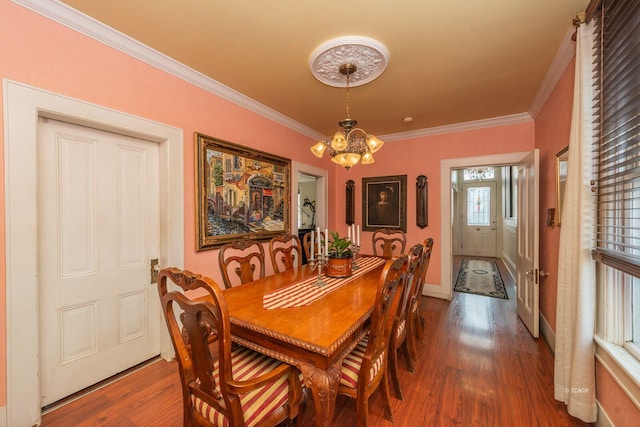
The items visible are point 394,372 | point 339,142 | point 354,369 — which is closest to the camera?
point 354,369

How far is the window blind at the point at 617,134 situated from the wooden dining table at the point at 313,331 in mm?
1304

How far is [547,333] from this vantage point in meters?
2.53

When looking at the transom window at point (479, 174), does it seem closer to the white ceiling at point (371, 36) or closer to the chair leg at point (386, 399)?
the white ceiling at point (371, 36)

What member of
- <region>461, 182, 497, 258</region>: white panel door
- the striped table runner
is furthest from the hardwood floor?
<region>461, 182, 497, 258</region>: white panel door

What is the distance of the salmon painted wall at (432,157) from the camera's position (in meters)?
3.45

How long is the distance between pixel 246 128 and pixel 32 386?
2583 millimetres

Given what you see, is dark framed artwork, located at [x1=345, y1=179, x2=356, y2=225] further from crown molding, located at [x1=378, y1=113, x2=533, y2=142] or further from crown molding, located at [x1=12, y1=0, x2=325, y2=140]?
crown molding, located at [x1=12, y1=0, x2=325, y2=140]

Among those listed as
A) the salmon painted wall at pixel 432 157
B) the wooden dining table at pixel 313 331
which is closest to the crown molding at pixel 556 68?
the salmon painted wall at pixel 432 157

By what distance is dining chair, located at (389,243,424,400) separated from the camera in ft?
5.49

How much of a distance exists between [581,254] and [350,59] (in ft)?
6.68

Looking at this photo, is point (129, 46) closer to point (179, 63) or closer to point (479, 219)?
point (179, 63)

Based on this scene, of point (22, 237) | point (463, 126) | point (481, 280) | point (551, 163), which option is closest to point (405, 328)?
point (551, 163)

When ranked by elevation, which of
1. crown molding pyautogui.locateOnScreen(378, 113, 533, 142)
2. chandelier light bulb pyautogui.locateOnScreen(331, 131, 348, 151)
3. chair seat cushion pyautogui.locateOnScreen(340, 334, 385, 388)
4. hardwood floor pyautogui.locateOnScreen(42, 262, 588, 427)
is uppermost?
crown molding pyautogui.locateOnScreen(378, 113, 533, 142)

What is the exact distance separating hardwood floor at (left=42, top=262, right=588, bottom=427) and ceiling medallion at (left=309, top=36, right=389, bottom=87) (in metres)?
2.53
